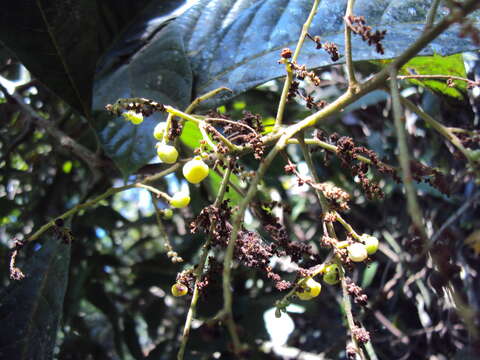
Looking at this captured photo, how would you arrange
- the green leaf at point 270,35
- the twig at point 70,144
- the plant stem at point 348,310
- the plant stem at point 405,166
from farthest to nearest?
the twig at point 70,144 < the green leaf at point 270,35 < the plant stem at point 348,310 < the plant stem at point 405,166

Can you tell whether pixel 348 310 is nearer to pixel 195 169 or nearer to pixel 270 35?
pixel 195 169

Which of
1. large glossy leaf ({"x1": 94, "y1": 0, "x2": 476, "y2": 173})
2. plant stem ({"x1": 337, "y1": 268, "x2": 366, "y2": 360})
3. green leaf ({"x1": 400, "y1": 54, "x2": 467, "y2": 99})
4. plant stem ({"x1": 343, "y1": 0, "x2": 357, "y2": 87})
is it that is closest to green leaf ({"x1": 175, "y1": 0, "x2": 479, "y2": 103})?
large glossy leaf ({"x1": 94, "y1": 0, "x2": 476, "y2": 173})

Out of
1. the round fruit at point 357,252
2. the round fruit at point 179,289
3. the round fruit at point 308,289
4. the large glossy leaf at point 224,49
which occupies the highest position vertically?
the large glossy leaf at point 224,49

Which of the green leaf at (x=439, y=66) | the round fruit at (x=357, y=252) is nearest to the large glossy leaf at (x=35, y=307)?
the round fruit at (x=357, y=252)

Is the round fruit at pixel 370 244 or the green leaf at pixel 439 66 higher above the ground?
the green leaf at pixel 439 66

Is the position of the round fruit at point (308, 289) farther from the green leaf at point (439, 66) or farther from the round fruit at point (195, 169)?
the green leaf at point (439, 66)

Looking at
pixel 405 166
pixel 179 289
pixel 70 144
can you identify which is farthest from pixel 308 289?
pixel 70 144

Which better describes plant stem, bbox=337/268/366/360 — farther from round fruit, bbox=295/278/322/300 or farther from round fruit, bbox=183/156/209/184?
round fruit, bbox=183/156/209/184
